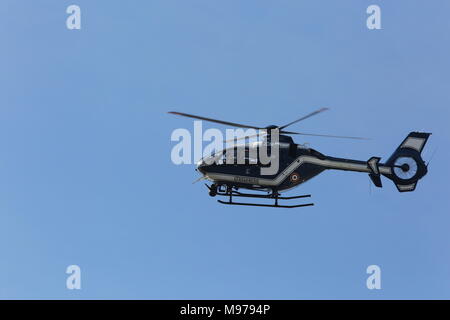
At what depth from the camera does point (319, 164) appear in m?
49.5

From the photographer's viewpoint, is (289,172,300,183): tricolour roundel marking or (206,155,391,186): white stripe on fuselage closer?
(206,155,391,186): white stripe on fuselage

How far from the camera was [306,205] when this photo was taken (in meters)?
47.6

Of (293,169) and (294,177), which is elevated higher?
(293,169)

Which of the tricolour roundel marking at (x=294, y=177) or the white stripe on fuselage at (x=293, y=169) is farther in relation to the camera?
the tricolour roundel marking at (x=294, y=177)

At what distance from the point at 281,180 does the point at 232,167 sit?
2833 millimetres

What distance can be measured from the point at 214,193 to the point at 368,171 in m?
8.66
